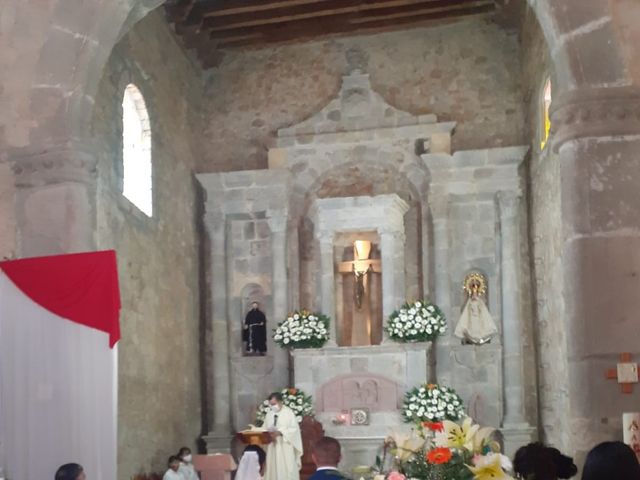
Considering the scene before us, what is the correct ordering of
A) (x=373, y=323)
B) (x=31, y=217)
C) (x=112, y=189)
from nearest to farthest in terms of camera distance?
1. (x=31, y=217)
2. (x=112, y=189)
3. (x=373, y=323)

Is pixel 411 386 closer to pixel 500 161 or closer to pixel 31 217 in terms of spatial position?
pixel 500 161

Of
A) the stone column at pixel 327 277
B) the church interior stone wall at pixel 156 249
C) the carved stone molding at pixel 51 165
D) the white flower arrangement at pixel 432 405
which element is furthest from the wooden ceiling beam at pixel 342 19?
the carved stone molding at pixel 51 165

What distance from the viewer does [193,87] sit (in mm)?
16125

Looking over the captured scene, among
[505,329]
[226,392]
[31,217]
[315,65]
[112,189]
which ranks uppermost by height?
[315,65]

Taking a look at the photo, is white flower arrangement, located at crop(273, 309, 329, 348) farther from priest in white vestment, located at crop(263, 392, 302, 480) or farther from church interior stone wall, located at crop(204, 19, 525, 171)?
church interior stone wall, located at crop(204, 19, 525, 171)

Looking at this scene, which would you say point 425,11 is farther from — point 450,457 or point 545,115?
point 450,457

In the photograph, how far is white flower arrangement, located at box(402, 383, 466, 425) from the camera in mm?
13505

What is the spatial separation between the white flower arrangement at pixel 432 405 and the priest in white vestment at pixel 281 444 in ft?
6.38

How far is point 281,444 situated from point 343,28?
7076mm

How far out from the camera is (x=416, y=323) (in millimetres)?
14047

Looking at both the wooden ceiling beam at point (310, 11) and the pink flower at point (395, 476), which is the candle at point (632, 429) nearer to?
the pink flower at point (395, 476)

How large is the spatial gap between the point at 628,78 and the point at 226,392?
9690 mm

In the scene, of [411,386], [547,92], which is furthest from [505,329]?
[547,92]

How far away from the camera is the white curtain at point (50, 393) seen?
282 inches
